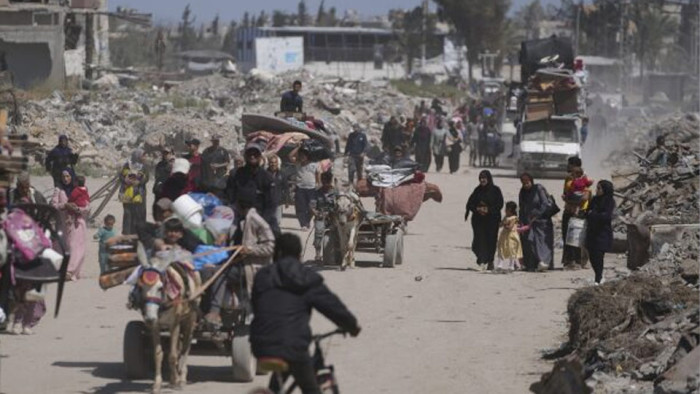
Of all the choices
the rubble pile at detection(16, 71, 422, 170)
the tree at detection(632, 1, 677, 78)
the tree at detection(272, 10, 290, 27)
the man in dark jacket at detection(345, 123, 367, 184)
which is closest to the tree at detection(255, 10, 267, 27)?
the tree at detection(272, 10, 290, 27)

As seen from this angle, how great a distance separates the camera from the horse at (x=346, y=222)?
Result: 21.9m

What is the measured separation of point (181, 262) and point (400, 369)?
104 inches

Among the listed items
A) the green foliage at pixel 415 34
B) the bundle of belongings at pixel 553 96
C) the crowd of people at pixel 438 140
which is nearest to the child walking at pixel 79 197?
the crowd of people at pixel 438 140

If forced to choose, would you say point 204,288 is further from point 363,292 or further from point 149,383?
point 363,292

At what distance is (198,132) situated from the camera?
39.9 metres

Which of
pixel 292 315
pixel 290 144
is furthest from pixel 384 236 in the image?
pixel 292 315

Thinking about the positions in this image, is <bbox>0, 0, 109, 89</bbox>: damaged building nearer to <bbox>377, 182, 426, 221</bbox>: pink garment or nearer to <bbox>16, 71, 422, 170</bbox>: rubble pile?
<bbox>16, 71, 422, 170</bbox>: rubble pile

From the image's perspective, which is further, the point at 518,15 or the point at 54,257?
the point at 518,15

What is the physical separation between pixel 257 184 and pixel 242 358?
280 cm

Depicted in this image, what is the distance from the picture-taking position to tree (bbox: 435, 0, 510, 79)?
111 meters

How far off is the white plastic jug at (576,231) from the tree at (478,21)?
8749 centimetres

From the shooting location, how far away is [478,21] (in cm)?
11188

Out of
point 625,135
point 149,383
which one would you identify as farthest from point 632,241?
point 625,135

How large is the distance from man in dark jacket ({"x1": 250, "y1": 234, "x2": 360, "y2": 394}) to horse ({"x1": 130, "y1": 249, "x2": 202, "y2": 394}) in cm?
300
